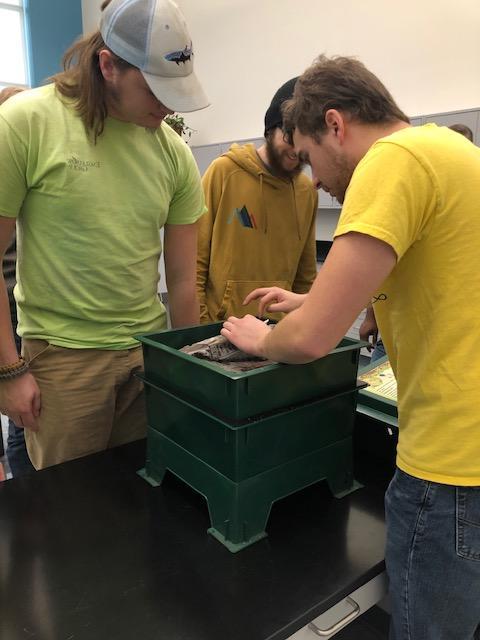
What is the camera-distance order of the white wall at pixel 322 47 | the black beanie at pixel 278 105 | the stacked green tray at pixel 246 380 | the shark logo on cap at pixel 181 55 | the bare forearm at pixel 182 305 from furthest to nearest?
the white wall at pixel 322 47
the black beanie at pixel 278 105
the bare forearm at pixel 182 305
the shark logo on cap at pixel 181 55
the stacked green tray at pixel 246 380

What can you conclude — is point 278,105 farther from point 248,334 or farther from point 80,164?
point 248,334

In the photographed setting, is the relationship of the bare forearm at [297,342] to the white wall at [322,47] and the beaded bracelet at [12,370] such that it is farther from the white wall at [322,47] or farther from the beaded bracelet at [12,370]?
the white wall at [322,47]

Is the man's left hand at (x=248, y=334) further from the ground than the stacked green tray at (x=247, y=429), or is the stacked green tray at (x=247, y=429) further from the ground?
the man's left hand at (x=248, y=334)

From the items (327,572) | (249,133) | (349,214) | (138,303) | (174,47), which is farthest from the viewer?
(249,133)

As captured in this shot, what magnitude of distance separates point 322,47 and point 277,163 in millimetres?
3260

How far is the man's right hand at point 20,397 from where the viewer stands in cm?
106

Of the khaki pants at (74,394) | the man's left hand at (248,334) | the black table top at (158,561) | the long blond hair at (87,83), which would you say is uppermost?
the long blond hair at (87,83)

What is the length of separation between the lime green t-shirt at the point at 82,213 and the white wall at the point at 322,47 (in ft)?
6.41

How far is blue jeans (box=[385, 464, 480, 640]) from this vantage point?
0.71 m

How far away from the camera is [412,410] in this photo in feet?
2.49

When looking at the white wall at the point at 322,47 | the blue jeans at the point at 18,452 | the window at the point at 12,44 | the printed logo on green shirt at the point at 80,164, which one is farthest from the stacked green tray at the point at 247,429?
the window at the point at 12,44

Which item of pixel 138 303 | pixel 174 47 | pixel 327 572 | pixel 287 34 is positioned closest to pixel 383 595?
pixel 327 572

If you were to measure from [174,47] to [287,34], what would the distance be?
409 centimetres

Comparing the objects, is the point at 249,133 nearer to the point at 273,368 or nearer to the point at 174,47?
the point at 174,47
